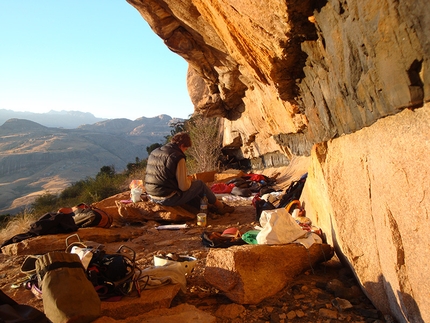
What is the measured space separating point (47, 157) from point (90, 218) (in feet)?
203

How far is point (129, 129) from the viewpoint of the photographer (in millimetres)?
116562

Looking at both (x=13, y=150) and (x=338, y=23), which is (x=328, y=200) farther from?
(x=13, y=150)

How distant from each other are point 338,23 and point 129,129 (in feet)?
389

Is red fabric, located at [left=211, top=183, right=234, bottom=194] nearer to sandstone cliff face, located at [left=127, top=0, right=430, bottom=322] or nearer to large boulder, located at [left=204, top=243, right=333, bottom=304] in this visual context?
sandstone cliff face, located at [left=127, top=0, right=430, bottom=322]

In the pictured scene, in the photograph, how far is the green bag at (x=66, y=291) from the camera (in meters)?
1.95

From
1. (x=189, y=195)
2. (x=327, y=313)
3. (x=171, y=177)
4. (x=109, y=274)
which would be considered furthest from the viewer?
(x=189, y=195)

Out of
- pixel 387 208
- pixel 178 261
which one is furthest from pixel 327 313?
pixel 178 261

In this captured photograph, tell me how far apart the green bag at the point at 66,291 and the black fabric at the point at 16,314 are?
234 mm

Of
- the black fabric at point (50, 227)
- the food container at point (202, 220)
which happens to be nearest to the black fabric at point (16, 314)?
the black fabric at point (50, 227)

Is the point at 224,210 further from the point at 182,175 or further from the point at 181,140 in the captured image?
the point at 181,140

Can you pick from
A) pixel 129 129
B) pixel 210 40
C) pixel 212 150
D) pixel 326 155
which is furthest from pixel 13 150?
pixel 326 155

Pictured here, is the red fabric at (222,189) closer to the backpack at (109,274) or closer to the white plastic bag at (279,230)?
the white plastic bag at (279,230)

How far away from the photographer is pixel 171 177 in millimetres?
5172

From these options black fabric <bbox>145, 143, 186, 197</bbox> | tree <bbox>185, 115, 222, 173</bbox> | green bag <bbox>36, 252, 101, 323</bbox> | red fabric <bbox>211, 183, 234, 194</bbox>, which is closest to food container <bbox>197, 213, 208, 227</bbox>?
black fabric <bbox>145, 143, 186, 197</bbox>
